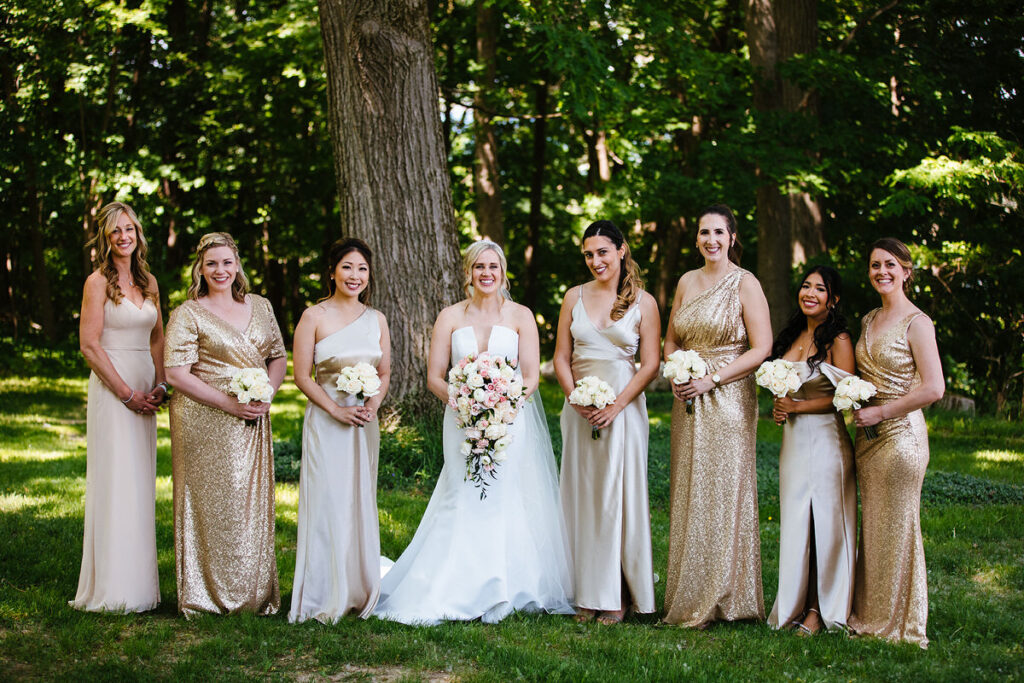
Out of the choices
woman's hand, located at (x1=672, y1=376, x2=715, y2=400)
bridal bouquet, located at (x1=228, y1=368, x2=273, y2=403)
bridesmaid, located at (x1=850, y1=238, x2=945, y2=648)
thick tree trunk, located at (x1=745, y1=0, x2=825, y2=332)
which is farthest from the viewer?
thick tree trunk, located at (x1=745, y1=0, x2=825, y2=332)

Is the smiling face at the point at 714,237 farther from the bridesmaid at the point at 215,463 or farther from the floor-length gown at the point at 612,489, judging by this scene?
the bridesmaid at the point at 215,463

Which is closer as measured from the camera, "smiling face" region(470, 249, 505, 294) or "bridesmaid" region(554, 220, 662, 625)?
"bridesmaid" region(554, 220, 662, 625)

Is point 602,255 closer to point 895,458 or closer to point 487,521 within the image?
point 487,521

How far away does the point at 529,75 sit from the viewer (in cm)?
2088

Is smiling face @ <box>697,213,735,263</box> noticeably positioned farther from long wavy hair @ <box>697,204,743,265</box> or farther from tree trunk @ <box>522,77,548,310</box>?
tree trunk @ <box>522,77,548,310</box>

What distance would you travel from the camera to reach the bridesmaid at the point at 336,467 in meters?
5.54

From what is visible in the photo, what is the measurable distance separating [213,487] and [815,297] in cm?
401

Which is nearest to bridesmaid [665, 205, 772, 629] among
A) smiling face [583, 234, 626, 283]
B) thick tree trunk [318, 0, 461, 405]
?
smiling face [583, 234, 626, 283]

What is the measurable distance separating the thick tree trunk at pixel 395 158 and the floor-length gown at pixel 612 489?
414 cm

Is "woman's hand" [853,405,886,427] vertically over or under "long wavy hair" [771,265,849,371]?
under

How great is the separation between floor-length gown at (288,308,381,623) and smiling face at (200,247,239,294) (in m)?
0.72

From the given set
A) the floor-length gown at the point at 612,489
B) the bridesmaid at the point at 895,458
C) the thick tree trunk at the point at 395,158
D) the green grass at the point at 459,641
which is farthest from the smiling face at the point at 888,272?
the thick tree trunk at the point at 395,158

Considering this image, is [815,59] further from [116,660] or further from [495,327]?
[116,660]

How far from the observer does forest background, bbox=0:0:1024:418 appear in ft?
45.1
